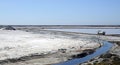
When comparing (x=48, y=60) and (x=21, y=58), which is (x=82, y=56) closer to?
(x=48, y=60)

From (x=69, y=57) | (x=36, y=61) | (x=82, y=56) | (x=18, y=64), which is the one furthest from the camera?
(x=82, y=56)

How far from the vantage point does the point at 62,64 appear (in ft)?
92.8

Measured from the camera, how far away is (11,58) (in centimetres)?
2967

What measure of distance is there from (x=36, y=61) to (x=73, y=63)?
4095 mm

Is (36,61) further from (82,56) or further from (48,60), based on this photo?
(82,56)

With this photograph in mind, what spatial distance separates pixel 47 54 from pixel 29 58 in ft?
14.5

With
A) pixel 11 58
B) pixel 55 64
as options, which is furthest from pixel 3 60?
pixel 55 64

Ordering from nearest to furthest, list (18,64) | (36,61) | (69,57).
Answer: (18,64) → (36,61) → (69,57)

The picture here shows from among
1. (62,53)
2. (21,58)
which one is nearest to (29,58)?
(21,58)

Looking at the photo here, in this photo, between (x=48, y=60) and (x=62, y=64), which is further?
(x=48, y=60)

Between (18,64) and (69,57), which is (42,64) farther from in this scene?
(69,57)

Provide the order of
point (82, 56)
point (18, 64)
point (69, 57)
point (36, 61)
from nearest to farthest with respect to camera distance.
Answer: point (18, 64) < point (36, 61) < point (69, 57) < point (82, 56)

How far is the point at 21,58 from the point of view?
1188 inches

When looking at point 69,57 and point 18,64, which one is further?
point 69,57
